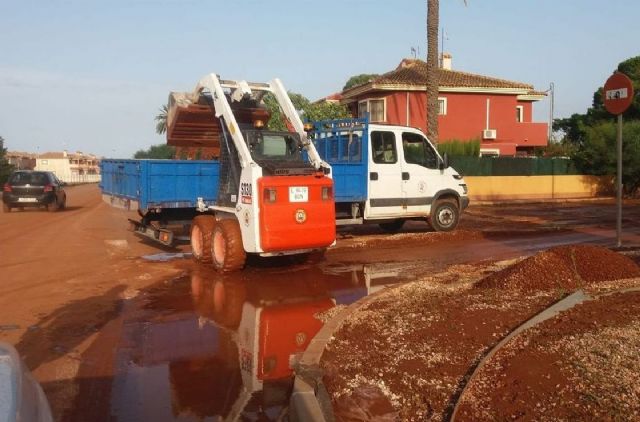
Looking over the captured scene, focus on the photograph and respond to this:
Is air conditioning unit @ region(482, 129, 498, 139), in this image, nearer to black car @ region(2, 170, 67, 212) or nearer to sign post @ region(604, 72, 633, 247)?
black car @ region(2, 170, 67, 212)

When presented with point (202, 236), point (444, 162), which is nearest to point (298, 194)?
point (202, 236)

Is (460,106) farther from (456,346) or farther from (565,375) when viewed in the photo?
(565,375)

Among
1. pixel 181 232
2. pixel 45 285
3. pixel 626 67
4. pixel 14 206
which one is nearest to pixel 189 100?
pixel 181 232

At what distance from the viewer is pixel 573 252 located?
29.1 feet

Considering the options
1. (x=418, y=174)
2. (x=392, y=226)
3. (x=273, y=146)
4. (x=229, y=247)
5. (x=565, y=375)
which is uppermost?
(x=273, y=146)

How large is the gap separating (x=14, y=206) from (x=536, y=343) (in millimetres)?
23681

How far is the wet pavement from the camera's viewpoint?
5207 mm

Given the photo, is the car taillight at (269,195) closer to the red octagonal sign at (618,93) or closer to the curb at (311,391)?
the curb at (311,391)

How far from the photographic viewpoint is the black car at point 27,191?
2483 centimetres

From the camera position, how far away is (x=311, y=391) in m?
4.90

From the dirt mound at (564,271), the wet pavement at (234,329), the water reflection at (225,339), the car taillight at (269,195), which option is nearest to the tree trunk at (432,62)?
the wet pavement at (234,329)

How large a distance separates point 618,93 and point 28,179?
70.4 feet

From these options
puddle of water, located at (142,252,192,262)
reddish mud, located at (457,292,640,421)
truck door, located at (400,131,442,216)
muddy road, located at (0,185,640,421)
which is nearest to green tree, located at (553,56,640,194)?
muddy road, located at (0,185,640,421)

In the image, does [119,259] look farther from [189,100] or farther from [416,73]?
[416,73]
